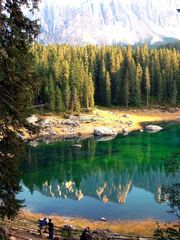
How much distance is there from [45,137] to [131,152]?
76.7 feet

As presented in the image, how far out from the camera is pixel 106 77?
413 feet

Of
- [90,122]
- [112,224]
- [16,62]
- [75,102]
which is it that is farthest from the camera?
[75,102]

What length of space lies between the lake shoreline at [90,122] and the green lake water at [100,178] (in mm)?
7401

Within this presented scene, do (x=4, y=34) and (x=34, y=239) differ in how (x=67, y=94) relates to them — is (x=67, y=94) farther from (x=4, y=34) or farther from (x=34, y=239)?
(x=4, y=34)

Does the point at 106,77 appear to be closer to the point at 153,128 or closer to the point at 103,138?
the point at 153,128

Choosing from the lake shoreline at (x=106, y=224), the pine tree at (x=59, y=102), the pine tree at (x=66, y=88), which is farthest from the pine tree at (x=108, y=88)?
the lake shoreline at (x=106, y=224)

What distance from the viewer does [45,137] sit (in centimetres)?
8994

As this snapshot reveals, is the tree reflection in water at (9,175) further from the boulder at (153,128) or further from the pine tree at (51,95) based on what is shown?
the pine tree at (51,95)

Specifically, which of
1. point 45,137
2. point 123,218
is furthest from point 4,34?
point 45,137

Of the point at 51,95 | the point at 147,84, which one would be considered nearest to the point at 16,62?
the point at 51,95

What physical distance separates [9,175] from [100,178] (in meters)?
44.2

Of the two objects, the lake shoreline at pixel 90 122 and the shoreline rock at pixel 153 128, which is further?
the shoreline rock at pixel 153 128

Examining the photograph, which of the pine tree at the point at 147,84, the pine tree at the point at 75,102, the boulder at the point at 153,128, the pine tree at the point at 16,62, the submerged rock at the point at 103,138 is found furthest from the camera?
the pine tree at the point at 147,84

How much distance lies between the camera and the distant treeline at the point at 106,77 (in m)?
105
